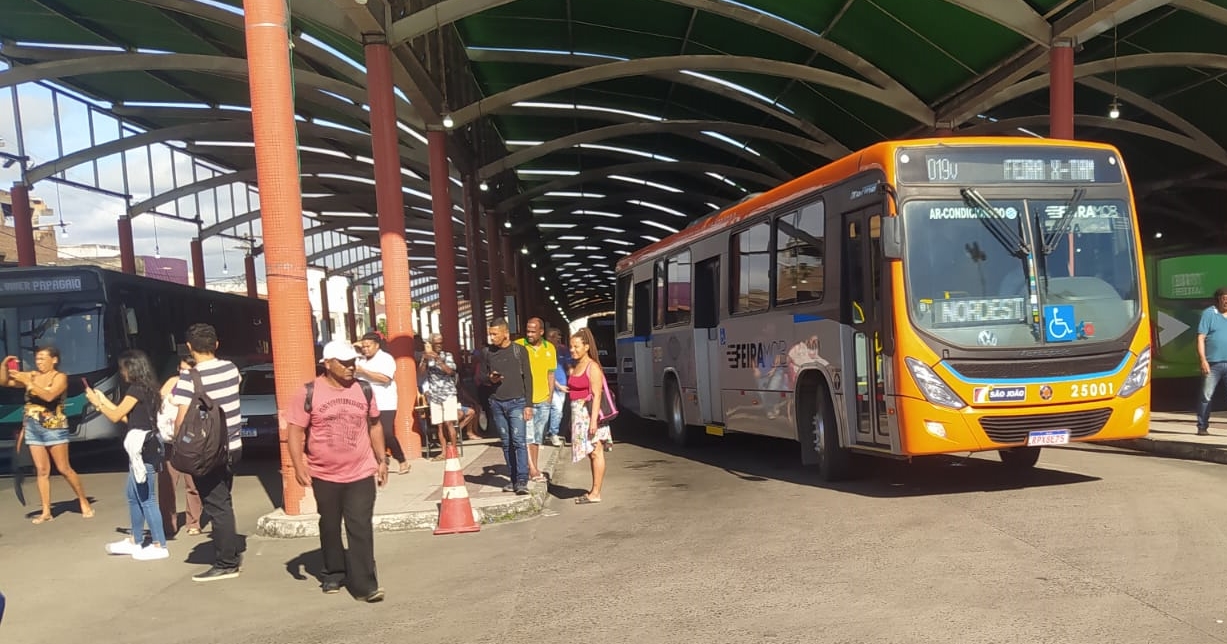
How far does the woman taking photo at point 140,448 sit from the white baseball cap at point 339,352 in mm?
2554

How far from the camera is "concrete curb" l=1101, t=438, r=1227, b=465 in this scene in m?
9.76

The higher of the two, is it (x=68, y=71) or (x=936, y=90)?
(x=68, y=71)

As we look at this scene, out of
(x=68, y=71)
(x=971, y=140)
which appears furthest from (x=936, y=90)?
(x=68, y=71)

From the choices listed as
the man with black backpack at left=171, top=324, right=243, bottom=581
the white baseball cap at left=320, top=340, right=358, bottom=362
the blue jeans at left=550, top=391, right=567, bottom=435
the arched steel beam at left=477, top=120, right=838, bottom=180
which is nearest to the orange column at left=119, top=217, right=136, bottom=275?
the arched steel beam at left=477, top=120, right=838, bottom=180

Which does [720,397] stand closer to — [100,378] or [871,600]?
[871,600]

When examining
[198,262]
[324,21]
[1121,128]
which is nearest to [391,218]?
[324,21]

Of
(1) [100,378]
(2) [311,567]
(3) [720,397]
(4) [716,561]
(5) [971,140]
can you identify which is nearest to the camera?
(4) [716,561]

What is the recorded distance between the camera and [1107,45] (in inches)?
807

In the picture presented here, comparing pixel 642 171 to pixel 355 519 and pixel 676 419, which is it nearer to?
pixel 676 419

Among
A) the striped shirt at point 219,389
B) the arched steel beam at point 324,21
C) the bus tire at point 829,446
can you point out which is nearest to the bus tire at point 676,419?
the bus tire at point 829,446

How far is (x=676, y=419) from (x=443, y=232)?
8.02 m

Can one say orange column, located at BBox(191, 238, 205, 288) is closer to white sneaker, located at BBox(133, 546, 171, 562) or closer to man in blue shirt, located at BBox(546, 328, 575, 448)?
man in blue shirt, located at BBox(546, 328, 575, 448)

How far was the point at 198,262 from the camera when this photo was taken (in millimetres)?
37625

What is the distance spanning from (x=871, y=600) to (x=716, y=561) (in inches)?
55.8
